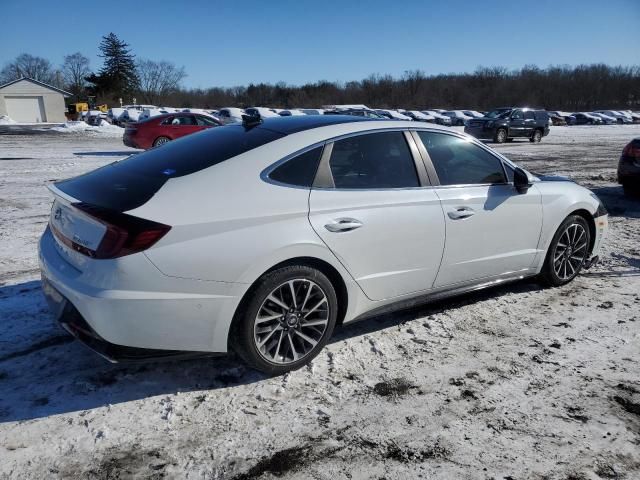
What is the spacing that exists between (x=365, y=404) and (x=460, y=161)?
217 centimetres

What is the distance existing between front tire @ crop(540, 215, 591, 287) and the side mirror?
706 mm

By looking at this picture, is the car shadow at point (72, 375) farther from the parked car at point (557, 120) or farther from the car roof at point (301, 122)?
the parked car at point (557, 120)

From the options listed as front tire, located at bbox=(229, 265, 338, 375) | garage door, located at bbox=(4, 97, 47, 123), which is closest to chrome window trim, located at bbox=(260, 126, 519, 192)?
front tire, located at bbox=(229, 265, 338, 375)

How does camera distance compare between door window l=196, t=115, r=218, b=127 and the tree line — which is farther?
the tree line

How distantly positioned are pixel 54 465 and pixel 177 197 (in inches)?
58.7

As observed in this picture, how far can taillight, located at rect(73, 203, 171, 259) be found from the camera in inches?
103

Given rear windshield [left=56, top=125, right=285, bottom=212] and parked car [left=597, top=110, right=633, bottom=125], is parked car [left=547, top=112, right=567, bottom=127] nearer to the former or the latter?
parked car [left=597, top=110, right=633, bottom=125]

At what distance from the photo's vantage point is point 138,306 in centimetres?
265

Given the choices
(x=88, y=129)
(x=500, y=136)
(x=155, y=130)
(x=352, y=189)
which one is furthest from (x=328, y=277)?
(x=88, y=129)

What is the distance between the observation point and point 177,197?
112 inches

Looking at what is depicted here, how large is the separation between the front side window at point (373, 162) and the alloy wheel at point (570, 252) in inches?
76.4

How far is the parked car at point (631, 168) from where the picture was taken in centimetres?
913

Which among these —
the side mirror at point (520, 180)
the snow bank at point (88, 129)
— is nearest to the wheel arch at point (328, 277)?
the side mirror at point (520, 180)

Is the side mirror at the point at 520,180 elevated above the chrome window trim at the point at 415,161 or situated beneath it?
situated beneath
